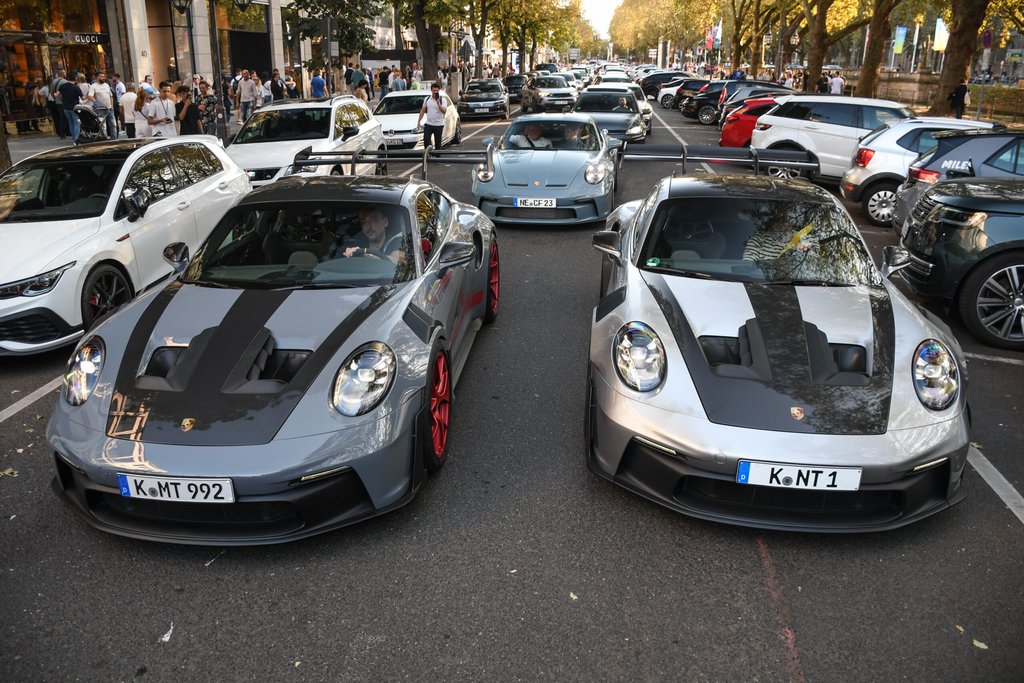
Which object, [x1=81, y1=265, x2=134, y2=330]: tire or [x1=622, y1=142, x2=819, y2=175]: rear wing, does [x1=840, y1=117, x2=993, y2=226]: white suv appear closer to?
[x1=622, y1=142, x2=819, y2=175]: rear wing

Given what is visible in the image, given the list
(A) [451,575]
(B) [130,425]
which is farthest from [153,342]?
(A) [451,575]

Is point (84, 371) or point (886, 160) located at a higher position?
point (886, 160)

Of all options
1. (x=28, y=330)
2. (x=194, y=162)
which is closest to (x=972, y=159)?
(x=194, y=162)

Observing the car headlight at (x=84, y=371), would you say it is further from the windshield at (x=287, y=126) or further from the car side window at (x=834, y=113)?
the car side window at (x=834, y=113)

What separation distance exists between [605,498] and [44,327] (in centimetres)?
449

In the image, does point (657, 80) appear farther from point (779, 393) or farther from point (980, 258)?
point (779, 393)

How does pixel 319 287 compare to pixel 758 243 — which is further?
pixel 758 243

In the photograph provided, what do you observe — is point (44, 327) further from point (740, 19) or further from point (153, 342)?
point (740, 19)

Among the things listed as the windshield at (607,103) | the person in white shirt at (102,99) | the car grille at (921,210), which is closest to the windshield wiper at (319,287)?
the car grille at (921,210)

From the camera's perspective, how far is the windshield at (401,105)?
Result: 2077cm

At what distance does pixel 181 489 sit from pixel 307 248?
1948 mm

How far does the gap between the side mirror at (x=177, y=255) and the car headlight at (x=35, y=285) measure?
150 centimetres

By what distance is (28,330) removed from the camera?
6.11m

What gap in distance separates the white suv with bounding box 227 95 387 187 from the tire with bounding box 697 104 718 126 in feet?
63.1
